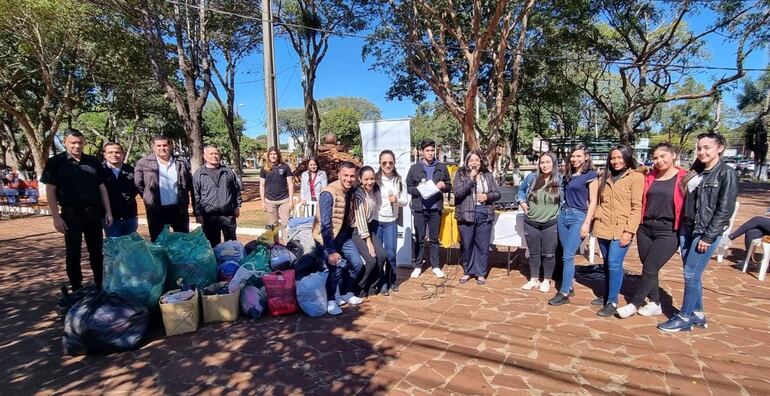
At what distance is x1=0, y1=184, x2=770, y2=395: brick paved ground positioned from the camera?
278 cm

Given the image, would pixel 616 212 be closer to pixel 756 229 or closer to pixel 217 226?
pixel 756 229

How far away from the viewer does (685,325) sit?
3.55 m

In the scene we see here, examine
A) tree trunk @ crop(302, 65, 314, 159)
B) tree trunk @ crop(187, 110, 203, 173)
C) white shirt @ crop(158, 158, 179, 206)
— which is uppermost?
tree trunk @ crop(302, 65, 314, 159)

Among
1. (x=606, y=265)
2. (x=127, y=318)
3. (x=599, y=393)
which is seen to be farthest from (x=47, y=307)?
(x=606, y=265)

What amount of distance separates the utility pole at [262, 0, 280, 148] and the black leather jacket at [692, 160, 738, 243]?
6135 mm

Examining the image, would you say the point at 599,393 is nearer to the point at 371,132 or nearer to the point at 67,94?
the point at 371,132

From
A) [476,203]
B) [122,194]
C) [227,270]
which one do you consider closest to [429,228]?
[476,203]

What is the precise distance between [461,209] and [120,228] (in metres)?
4.03

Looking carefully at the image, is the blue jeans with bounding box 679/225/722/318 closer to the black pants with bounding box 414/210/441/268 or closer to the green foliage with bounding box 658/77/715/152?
the black pants with bounding box 414/210/441/268

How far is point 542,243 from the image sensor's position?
4559 millimetres

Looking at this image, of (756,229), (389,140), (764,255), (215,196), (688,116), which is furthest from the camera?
(688,116)

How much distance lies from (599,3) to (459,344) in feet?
46.7

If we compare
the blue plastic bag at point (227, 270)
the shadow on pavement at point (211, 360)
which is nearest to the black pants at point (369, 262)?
the shadow on pavement at point (211, 360)

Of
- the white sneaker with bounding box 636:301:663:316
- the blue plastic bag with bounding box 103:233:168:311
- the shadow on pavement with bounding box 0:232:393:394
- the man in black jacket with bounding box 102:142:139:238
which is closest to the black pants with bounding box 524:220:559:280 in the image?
the white sneaker with bounding box 636:301:663:316
